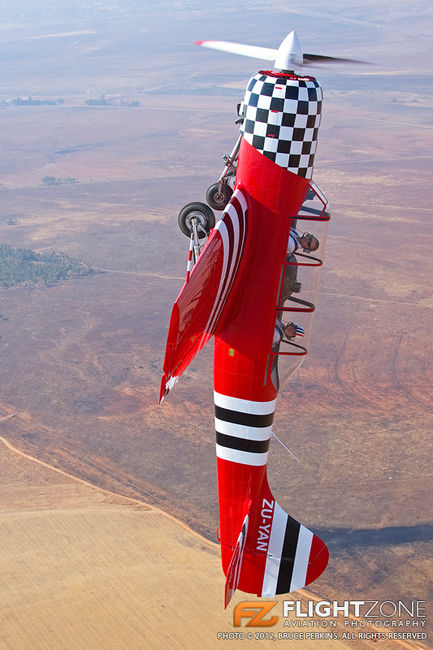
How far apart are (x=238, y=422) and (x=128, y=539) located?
10.3 metres

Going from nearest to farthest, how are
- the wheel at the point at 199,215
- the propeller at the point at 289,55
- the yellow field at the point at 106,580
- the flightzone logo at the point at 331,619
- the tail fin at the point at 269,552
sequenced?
1. the propeller at the point at 289,55
2. the wheel at the point at 199,215
3. the tail fin at the point at 269,552
4. the yellow field at the point at 106,580
5. the flightzone logo at the point at 331,619

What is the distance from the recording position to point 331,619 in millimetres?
22828

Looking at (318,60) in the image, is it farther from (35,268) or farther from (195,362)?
(35,268)

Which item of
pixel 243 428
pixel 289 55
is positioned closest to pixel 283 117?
pixel 289 55

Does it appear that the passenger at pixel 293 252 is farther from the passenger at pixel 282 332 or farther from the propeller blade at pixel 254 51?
the propeller blade at pixel 254 51

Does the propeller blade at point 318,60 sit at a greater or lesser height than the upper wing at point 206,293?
greater

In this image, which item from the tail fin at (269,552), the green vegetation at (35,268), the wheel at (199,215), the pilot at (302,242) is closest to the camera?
the pilot at (302,242)

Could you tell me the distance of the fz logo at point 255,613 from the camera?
69.1 ft

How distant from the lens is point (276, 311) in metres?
15.5

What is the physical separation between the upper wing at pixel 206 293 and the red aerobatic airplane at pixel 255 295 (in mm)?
23

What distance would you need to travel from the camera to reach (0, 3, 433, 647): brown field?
99.0 ft

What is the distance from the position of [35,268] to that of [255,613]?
4818 centimetres

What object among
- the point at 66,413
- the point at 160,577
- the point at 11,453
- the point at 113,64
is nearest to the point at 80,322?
the point at 66,413

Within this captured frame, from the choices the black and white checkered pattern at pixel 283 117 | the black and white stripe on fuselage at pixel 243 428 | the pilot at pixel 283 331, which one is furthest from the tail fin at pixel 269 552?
the black and white checkered pattern at pixel 283 117
